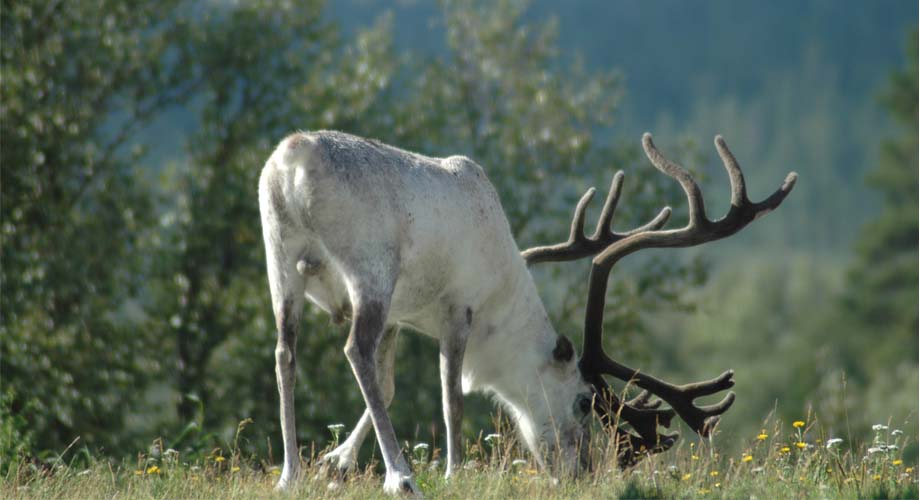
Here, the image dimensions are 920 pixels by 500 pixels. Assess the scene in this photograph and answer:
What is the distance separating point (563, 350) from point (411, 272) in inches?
60.5

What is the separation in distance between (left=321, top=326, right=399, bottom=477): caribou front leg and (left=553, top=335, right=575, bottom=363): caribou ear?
107cm

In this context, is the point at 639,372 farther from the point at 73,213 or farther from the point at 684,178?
the point at 73,213

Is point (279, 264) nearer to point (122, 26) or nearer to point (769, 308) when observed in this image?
point (122, 26)

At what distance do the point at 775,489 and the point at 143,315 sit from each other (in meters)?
16.2

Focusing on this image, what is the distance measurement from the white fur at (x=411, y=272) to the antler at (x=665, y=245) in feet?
0.80

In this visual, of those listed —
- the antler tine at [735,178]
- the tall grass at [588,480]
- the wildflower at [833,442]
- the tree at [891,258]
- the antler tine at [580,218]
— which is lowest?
the tree at [891,258]

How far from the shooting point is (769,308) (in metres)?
79.6

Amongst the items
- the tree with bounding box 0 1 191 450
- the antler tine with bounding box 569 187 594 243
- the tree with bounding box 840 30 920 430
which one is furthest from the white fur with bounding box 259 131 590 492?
the tree with bounding box 840 30 920 430

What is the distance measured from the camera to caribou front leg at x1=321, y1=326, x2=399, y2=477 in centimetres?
801

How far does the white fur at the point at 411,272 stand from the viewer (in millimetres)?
7105

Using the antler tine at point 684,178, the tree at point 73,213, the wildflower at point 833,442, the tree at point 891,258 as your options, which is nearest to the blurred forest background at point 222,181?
the tree at point 73,213

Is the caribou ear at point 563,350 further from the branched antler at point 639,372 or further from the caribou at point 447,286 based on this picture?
the branched antler at point 639,372

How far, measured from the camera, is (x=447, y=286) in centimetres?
801

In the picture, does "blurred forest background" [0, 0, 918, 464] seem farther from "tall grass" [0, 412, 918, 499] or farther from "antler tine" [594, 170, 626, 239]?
"tall grass" [0, 412, 918, 499]
